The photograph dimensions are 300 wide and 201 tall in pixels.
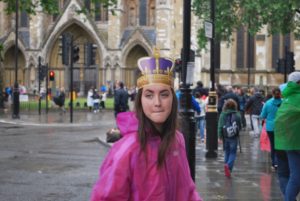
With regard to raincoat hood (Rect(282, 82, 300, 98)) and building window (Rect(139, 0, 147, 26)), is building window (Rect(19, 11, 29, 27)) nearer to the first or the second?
building window (Rect(139, 0, 147, 26))

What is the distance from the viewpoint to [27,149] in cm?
1540

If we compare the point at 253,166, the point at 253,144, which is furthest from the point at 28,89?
the point at 253,166

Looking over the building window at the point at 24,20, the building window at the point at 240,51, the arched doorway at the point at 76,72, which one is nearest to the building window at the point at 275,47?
the building window at the point at 240,51

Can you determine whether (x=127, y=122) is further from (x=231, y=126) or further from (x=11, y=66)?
(x=11, y=66)

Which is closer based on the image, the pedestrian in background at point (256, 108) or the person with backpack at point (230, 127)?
the person with backpack at point (230, 127)

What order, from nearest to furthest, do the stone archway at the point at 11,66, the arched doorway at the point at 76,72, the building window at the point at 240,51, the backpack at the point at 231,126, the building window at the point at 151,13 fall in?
1. the backpack at the point at 231,126
2. the building window at the point at 240,51
3. the arched doorway at the point at 76,72
4. the building window at the point at 151,13
5. the stone archway at the point at 11,66

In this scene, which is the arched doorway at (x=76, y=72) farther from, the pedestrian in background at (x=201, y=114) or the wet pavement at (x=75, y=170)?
the pedestrian in background at (x=201, y=114)

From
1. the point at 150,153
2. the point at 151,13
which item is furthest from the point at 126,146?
the point at 151,13

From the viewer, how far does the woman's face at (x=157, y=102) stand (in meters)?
3.43

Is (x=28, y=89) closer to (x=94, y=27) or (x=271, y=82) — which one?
(x=94, y=27)

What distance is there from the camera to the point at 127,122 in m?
3.51

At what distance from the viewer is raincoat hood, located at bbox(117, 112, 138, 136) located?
3475mm

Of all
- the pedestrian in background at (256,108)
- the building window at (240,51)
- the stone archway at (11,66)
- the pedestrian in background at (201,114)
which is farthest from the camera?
the stone archway at (11,66)

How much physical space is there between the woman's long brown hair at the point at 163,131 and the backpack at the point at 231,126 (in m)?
7.54
